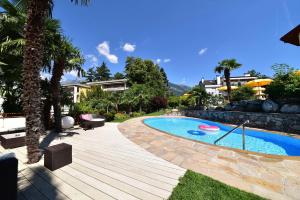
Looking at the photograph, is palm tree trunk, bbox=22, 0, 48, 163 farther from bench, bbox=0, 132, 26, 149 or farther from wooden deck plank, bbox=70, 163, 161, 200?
bench, bbox=0, 132, 26, 149

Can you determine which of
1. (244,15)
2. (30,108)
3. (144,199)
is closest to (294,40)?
(144,199)

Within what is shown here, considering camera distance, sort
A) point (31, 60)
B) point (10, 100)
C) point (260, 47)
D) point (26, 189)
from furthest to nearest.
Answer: point (260, 47)
point (10, 100)
point (31, 60)
point (26, 189)

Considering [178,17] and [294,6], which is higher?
[178,17]

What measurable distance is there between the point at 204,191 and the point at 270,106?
1217cm

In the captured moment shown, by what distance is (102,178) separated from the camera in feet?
11.6

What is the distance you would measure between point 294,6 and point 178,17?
10643 mm

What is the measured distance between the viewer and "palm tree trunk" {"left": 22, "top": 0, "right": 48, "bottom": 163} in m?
3.98

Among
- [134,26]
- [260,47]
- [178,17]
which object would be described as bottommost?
[260,47]

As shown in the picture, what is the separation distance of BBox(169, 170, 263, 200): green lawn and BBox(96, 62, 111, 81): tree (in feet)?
225

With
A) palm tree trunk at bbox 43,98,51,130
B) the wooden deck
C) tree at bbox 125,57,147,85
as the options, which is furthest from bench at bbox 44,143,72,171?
tree at bbox 125,57,147,85

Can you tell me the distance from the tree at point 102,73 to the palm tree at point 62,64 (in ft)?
203

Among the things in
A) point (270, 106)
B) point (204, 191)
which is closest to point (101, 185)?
point (204, 191)

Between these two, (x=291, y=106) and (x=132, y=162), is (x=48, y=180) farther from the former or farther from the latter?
(x=291, y=106)

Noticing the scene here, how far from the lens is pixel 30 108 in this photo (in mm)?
4098
